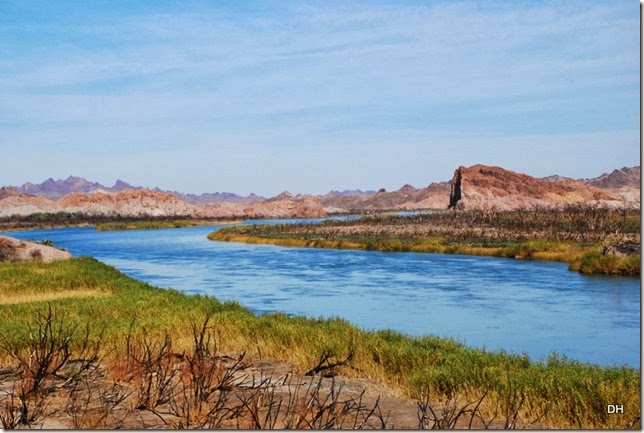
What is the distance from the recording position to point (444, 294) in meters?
34.0

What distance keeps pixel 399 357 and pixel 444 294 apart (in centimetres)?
1965

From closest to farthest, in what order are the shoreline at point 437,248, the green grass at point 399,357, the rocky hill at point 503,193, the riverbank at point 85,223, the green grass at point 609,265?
the green grass at point 399,357 → the green grass at point 609,265 → the shoreline at point 437,248 → the riverbank at point 85,223 → the rocky hill at point 503,193

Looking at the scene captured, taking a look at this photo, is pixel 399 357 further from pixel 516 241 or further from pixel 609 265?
pixel 516 241

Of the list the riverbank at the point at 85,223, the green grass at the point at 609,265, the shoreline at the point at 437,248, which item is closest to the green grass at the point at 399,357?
the green grass at the point at 609,265

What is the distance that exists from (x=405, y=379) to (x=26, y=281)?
24735 mm

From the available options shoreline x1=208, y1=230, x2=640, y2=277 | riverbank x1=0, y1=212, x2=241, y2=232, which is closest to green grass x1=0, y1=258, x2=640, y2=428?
shoreline x1=208, y1=230, x2=640, y2=277

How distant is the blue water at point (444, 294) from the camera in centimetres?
2364

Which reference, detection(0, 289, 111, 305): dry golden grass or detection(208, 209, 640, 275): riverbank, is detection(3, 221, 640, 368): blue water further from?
detection(0, 289, 111, 305): dry golden grass

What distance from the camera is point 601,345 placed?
21.9 m

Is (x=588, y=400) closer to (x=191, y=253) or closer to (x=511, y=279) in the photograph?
(x=511, y=279)

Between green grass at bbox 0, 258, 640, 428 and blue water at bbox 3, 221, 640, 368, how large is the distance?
190 inches

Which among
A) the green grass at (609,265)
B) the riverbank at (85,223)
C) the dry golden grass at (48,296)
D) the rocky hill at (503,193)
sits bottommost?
the riverbank at (85,223)

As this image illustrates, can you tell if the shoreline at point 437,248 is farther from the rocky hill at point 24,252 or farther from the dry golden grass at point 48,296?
the rocky hill at point 24,252

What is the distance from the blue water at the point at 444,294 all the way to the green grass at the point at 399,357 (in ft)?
15.8
